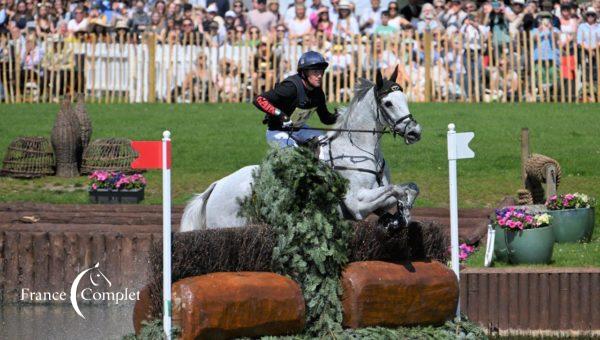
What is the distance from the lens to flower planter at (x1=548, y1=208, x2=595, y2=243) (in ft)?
46.4

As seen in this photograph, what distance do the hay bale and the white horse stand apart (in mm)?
517

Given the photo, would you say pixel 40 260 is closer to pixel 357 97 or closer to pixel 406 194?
pixel 357 97

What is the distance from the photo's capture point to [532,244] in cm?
1281

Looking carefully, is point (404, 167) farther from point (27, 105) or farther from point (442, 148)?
point (27, 105)

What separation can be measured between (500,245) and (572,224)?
4.86 ft

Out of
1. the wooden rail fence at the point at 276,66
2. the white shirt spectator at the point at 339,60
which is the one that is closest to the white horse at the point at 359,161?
the wooden rail fence at the point at 276,66

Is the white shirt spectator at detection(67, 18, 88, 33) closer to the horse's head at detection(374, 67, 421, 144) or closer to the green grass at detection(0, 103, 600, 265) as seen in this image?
the green grass at detection(0, 103, 600, 265)

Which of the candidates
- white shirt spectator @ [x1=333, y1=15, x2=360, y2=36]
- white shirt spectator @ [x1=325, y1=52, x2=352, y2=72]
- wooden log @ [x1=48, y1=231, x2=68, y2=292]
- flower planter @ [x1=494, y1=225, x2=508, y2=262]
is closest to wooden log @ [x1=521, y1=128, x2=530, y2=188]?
flower planter @ [x1=494, y1=225, x2=508, y2=262]

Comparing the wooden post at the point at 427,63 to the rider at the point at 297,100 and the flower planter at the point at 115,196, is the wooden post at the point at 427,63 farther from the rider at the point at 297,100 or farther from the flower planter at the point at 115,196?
the rider at the point at 297,100

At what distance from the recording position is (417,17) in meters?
26.4

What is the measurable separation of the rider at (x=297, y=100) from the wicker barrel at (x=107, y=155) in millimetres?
7342

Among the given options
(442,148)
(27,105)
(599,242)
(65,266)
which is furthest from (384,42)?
(65,266)

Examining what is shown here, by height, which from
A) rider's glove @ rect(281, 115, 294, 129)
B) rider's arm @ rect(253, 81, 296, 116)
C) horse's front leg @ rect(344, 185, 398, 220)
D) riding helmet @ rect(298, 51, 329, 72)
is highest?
riding helmet @ rect(298, 51, 329, 72)

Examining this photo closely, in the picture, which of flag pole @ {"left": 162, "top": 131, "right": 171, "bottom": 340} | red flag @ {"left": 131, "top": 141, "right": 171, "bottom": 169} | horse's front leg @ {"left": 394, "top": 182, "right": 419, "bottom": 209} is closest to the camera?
flag pole @ {"left": 162, "top": 131, "right": 171, "bottom": 340}
